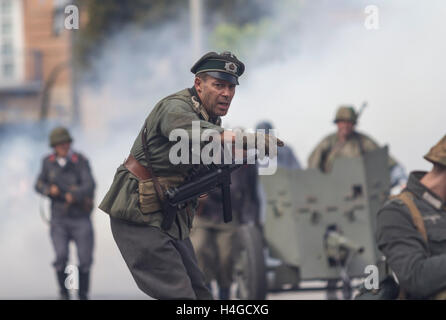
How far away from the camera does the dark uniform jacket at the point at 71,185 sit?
11.8 metres

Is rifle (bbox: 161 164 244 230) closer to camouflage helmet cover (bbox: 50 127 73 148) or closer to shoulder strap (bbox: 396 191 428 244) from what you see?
shoulder strap (bbox: 396 191 428 244)

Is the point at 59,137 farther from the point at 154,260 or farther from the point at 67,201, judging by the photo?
the point at 154,260

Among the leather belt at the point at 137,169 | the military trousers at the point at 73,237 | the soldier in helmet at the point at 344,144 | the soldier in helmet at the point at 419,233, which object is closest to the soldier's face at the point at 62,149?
the military trousers at the point at 73,237

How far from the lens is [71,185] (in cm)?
1180

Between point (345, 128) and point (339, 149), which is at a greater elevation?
point (345, 128)

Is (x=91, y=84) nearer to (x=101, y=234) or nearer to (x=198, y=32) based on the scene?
(x=198, y=32)

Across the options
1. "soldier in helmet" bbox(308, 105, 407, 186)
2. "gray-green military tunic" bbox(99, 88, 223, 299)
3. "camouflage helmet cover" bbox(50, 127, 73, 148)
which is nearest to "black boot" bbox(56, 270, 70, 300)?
"camouflage helmet cover" bbox(50, 127, 73, 148)

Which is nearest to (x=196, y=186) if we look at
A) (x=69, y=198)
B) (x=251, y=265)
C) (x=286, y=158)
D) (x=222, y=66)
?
(x=222, y=66)

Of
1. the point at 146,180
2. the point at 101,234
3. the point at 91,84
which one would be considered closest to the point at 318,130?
the point at 101,234

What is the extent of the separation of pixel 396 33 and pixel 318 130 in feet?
6.44

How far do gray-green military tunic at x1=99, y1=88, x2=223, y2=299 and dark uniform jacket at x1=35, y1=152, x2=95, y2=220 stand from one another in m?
6.17

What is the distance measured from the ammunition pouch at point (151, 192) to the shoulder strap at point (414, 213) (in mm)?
1005

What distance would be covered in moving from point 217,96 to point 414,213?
103 centimetres

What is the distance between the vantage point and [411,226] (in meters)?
5.09
